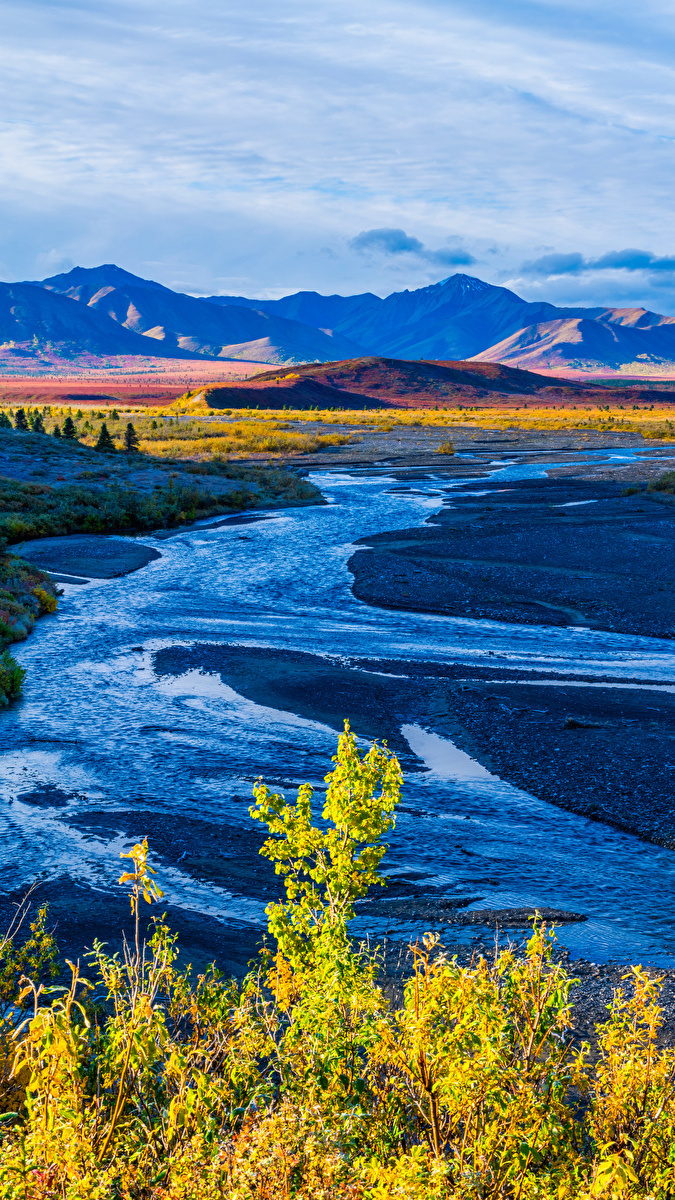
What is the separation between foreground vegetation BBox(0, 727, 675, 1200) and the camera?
10.6ft

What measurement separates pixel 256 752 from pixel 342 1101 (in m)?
8.62

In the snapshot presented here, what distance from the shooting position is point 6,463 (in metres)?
43.7

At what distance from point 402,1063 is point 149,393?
158 metres

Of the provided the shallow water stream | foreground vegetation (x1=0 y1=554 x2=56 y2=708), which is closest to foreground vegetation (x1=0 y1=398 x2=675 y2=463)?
foreground vegetation (x1=0 y1=554 x2=56 y2=708)

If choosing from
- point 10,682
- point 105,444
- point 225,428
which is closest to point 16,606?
point 10,682

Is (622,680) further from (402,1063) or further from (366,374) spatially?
(366,374)

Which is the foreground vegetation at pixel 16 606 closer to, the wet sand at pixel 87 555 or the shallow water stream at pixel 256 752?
the shallow water stream at pixel 256 752

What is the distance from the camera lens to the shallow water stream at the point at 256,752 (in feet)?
28.9

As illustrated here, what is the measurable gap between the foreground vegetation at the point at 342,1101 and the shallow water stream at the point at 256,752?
384 centimetres

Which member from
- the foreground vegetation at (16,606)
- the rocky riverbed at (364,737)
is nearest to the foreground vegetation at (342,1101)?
the rocky riverbed at (364,737)

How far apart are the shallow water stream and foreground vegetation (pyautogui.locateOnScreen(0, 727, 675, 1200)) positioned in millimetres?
3841

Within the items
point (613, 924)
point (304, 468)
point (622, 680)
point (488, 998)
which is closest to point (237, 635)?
point (622, 680)

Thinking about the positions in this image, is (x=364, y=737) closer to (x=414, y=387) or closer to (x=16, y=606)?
(x=16, y=606)

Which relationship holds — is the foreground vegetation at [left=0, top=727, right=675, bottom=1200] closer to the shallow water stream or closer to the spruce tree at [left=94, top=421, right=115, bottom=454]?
the shallow water stream
